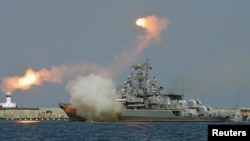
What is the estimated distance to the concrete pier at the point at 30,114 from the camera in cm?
18800

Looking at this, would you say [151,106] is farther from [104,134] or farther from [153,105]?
[104,134]

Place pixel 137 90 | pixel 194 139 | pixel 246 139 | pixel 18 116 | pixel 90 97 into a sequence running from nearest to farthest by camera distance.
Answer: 1. pixel 246 139
2. pixel 194 139
3. pixel 90 97
4. pixel 137 90
5. pixel 18 116

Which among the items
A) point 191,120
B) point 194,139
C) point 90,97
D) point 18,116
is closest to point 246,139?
point 194,139

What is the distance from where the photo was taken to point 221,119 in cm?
13900

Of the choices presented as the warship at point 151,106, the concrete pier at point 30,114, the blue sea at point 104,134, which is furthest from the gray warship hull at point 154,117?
the concrete pier at point 30,114

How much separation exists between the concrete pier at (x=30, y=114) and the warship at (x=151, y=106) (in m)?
54.6

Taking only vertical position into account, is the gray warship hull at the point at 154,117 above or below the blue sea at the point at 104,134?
above

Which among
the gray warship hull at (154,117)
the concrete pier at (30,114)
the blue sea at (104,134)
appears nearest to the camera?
the blue sea at (104,134)

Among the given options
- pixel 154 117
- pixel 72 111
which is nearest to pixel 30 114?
pixel 72 111

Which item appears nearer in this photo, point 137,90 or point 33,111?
point 137,90

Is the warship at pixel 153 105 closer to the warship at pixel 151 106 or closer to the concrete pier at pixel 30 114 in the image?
the warship at pixel 151 106

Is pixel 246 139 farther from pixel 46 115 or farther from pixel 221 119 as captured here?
pixel 46 115

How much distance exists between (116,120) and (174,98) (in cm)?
1762

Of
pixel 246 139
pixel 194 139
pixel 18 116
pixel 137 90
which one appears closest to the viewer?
pixel 246 139
